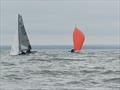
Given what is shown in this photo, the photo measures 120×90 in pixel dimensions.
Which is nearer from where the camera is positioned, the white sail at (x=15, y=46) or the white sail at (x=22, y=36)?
the white sail at (x=15, y=46)

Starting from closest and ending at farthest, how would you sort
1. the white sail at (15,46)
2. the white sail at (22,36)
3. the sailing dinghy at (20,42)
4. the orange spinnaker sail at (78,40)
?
the white sail at (15,46)
the sailing dinghy at (20,42)
the white sail at (22,36)
the orange spinnaker sail at (78,40)

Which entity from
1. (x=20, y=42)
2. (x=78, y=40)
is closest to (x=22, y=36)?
(x=20, y=42)

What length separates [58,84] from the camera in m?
30.7

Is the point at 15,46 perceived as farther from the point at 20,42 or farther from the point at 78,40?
the point at 78,40

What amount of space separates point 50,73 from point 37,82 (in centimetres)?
808

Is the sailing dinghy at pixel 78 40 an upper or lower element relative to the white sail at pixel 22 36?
lower

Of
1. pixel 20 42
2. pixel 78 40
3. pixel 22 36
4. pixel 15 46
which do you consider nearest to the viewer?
pixel 15 46

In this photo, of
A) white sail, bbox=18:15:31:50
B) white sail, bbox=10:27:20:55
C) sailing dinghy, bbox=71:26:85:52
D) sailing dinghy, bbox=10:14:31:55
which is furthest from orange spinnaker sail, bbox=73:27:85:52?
white sail, bbox=10:27:20:55

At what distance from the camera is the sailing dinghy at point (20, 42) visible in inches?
3118

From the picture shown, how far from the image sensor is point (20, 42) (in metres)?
80.2

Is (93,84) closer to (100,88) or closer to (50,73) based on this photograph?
(100,88)

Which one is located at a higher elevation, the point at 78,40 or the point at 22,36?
the point at 22,36

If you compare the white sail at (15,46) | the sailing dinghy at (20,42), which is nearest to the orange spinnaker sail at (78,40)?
the sailing dinghy at (20,42)

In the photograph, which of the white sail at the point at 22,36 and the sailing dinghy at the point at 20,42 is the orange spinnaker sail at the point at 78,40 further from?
the white sail at the point at 22,36
